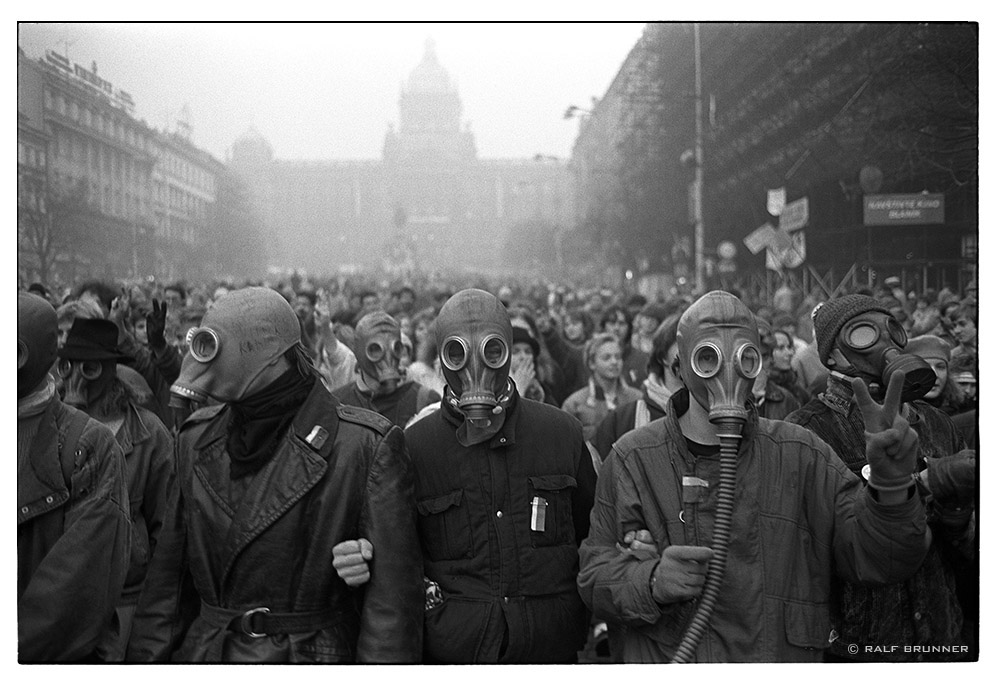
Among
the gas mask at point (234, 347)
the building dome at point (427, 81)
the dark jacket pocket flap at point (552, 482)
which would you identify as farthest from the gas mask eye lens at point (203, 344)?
the building dome at point (427, 81)

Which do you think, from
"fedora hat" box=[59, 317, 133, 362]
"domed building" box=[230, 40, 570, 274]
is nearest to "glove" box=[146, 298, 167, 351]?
"fedora hat" box=[59, 317, 133, 362]

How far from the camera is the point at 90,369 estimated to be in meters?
5.07

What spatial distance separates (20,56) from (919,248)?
11.4m

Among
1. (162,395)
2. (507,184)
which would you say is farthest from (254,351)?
(507,184)

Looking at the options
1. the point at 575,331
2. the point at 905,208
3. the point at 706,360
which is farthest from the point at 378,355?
the point at 905,208

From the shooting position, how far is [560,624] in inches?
152

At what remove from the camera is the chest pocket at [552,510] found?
387 centimetres

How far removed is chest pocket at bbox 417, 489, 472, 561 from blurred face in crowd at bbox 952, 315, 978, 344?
10.7ft

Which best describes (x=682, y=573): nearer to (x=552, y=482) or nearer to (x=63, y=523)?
(x=552, y=482)

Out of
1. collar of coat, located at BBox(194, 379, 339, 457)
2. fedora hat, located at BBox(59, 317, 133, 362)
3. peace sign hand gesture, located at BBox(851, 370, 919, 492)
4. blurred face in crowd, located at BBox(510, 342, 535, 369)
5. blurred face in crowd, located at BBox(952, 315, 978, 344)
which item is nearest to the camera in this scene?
peace sign hand gesture, located at BBox(851, 370, 919, 492)

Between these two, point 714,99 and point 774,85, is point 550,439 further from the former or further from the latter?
point 714,99

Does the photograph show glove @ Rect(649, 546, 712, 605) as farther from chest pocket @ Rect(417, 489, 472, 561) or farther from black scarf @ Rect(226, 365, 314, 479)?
black scarf @ Rect(226, 365, 314, 479)

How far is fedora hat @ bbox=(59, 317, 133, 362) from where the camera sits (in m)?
5.02

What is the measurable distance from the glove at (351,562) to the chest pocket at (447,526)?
0.39 m
